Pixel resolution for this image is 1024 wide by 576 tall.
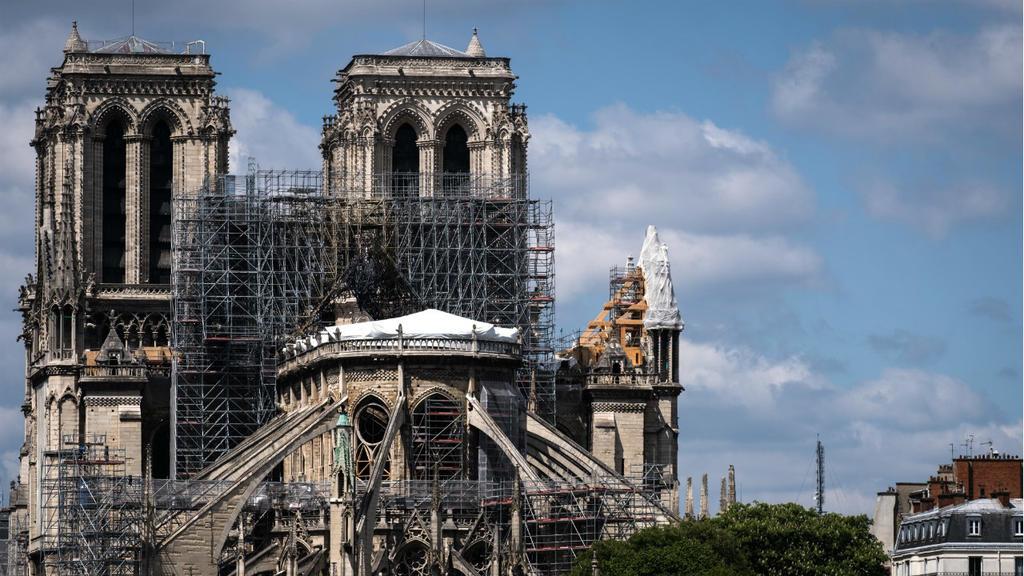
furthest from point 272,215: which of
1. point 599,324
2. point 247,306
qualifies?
point 599,324

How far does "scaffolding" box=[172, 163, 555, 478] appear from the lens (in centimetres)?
14962

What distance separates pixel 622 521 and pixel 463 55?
115 ft

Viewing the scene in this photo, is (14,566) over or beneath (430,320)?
beneath

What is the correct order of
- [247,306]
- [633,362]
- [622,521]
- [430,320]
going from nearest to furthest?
1. [622,521]
2. [430,320]
3. [247,306]
4. [633,362]

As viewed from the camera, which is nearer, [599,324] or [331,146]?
[331,146]

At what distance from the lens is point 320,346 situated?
140750 millimetres

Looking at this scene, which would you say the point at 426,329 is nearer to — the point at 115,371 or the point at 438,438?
the point at 438,438

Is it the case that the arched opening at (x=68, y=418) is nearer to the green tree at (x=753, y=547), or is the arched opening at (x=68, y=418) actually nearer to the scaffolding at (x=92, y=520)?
the scaffolding at (x=92, y=520)

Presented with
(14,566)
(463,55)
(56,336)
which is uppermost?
(463,55)

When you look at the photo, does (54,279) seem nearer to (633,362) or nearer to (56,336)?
(56,336)

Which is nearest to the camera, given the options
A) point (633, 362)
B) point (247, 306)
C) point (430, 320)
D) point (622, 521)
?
point (622, 521)

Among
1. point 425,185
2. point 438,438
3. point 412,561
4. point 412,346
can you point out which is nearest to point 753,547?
point 412,561

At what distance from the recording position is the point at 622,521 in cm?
13038

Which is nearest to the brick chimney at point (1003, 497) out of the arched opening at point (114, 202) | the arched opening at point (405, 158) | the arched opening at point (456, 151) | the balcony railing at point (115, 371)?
the arched opening at point (405, 158)
